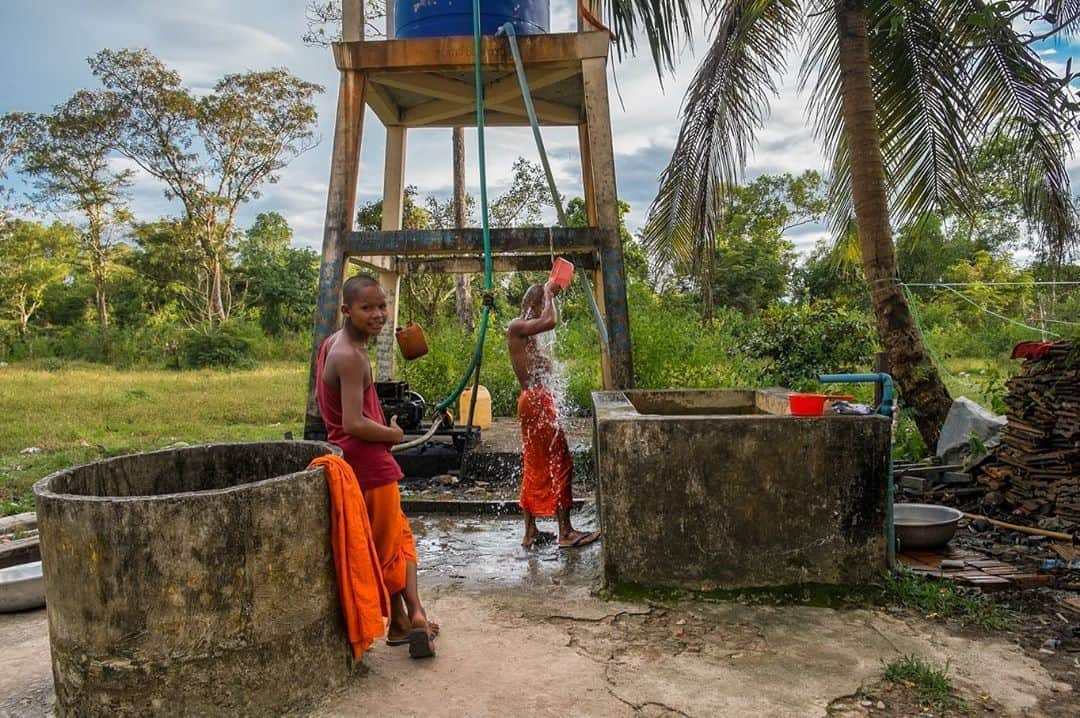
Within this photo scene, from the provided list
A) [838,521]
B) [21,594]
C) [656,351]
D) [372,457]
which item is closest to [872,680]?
[838,521]

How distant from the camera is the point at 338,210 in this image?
630 centimetres

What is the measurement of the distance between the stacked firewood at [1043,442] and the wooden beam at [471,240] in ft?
10.6

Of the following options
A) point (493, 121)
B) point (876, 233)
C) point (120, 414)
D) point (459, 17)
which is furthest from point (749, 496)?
point (120, 414)

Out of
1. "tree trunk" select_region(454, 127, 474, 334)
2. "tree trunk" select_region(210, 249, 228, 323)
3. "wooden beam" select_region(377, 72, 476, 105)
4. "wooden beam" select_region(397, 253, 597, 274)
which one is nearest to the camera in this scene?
"wooden beam" select_region(377, 72, 476, 105)

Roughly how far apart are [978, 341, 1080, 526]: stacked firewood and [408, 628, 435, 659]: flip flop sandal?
166 inches

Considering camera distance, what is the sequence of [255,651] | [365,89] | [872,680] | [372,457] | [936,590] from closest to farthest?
[255,651] → [872,680] → [372,457] → [936,590] → [365,89]

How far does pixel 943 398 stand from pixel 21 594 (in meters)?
6.83

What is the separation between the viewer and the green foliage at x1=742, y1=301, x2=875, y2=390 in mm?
8258

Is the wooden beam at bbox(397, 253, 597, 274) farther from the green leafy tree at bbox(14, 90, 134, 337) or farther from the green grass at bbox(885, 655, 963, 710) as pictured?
the green leafy tree at bbox(14, 90, 134, 337)

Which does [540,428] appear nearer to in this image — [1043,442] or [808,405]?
[808,405]

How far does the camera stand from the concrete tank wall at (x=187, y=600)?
2.70 meters

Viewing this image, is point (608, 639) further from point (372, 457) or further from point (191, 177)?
point (191, 177)

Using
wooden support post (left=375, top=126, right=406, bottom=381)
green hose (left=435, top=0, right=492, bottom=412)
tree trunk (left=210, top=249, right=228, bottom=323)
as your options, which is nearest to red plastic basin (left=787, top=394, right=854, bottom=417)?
green hose (left=435, top=0, right=492, bottom=412)

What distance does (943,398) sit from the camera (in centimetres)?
688
